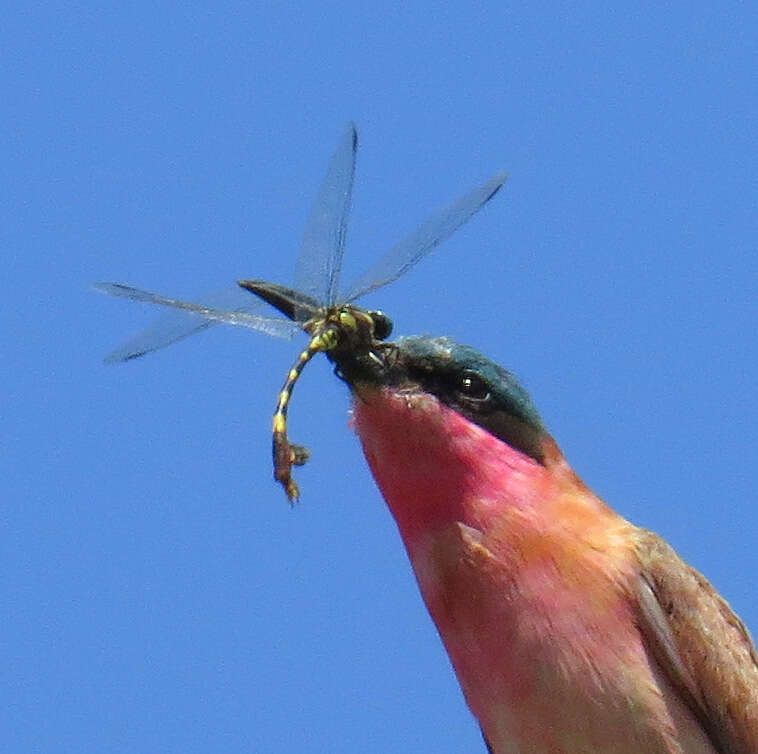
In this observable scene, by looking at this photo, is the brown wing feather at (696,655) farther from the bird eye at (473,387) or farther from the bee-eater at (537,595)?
the bird eye at (473,387)

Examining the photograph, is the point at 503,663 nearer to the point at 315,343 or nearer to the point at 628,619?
the point at 628,619

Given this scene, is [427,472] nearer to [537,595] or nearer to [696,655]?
[537,595]

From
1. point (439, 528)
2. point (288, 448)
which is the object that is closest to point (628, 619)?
point (439, 528)

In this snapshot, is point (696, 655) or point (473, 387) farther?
point (473, 387)

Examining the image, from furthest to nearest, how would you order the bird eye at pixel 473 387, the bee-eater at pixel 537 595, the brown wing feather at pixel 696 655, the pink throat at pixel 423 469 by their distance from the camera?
the bird eye at pixel 473 387, the pink throat at pixel 423 469, the brown wing feather at pixel 696 655, the bee-eater at pixel 537 595

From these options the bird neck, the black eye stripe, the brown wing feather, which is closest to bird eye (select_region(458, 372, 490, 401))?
the black eye stripe

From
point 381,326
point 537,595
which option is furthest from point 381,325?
point 537,595

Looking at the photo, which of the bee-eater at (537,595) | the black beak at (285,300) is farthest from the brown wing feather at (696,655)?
the black beak at (285,300)

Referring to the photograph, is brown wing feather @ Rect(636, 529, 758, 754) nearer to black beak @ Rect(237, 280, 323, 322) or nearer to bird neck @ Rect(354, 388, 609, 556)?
bird neck @ Rect(354, 388, 609, 556)
